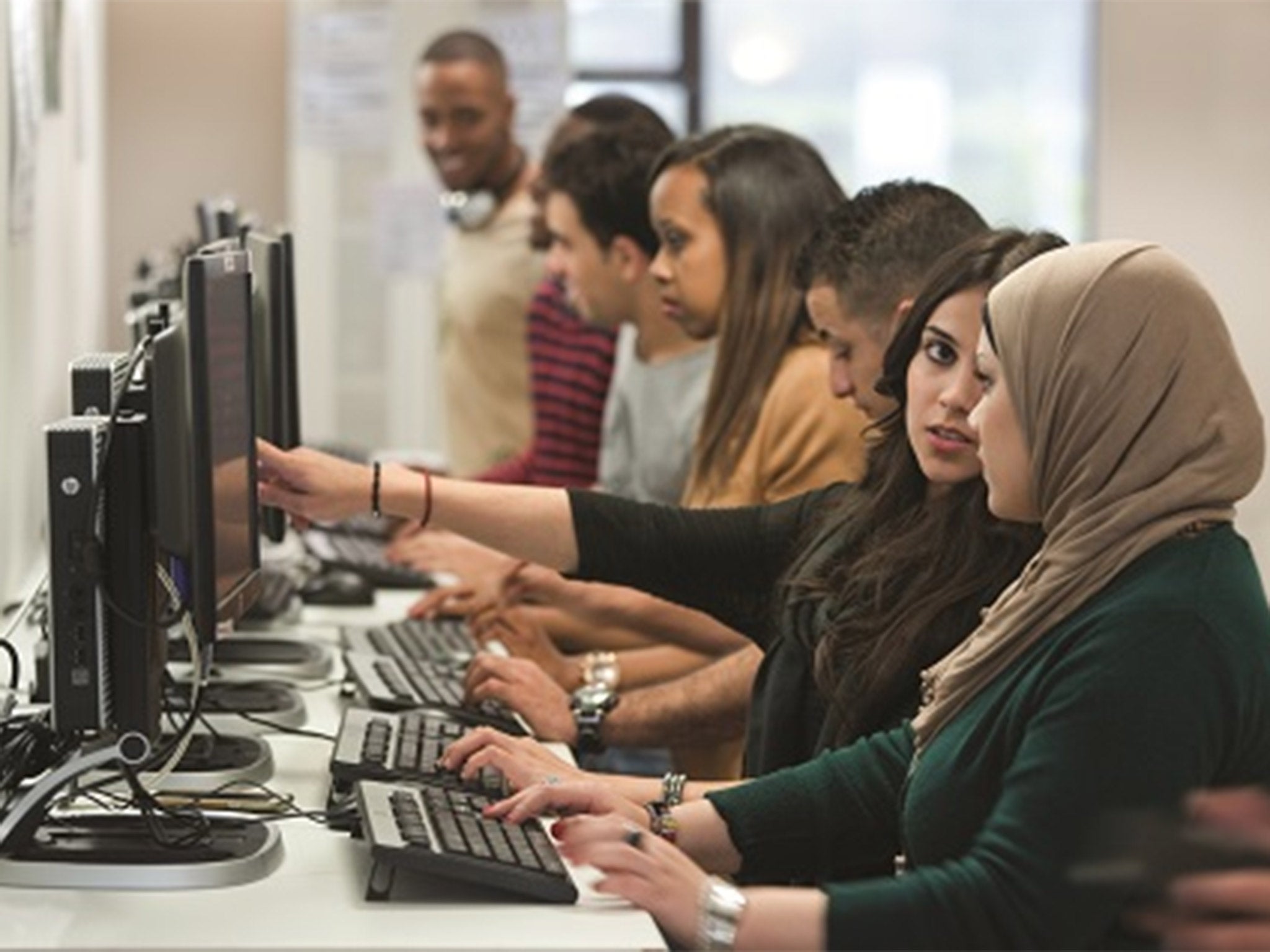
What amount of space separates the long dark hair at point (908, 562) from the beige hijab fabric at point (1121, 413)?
0.38m

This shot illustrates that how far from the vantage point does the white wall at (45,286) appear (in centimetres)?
364

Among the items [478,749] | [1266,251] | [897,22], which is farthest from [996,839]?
[897,22]

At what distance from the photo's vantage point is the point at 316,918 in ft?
6.57

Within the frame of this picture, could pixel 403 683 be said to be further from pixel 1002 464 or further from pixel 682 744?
pixel 1002 464

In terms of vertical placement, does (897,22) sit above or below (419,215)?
above

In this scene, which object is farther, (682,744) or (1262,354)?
(1262,354)

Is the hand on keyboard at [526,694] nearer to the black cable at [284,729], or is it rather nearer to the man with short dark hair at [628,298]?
the black cable at [284,729]

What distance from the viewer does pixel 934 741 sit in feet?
7.00

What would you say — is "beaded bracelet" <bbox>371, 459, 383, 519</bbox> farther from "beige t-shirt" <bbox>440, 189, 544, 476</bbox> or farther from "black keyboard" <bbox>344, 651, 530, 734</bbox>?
"beige t-shirt" <bbox>440, 189, 544, 476</bbox>

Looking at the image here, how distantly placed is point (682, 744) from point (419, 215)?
383cm

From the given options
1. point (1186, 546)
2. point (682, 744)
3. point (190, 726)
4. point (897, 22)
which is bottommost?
point (682, 744)

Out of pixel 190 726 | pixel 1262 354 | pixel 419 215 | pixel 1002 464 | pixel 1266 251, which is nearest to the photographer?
pixel 1002 464

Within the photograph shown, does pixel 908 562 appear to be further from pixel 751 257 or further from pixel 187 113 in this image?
pixel 187 113

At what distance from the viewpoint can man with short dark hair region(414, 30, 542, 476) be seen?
542cm
